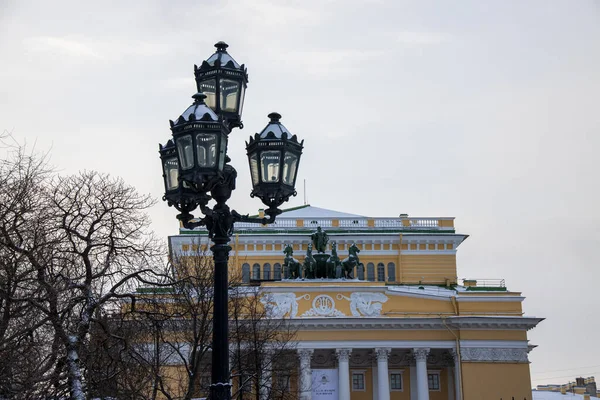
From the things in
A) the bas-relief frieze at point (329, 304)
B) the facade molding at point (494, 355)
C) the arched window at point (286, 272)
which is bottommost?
the facade molding at point (494, 355)

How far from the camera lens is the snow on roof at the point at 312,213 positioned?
6762 centimetres

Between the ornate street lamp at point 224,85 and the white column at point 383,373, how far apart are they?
139 feet

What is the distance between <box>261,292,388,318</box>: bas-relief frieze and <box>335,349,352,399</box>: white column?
7.56 feet

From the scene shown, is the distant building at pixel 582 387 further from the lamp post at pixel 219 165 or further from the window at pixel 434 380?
the lamp post at pixel 219 165

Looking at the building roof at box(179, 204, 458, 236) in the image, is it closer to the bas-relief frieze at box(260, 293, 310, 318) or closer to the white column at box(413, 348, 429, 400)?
the bas-relief frieze at box(260, 293, 310, 318)

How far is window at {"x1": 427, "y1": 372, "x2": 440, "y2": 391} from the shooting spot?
57.4 m

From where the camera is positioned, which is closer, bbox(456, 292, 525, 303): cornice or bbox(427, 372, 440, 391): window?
bbox(456, 292, 525, 303): cornice

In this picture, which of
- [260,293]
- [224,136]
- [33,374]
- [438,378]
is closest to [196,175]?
[224,136]

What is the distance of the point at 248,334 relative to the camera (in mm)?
39844

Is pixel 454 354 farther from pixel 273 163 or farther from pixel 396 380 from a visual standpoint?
pixel 273 163

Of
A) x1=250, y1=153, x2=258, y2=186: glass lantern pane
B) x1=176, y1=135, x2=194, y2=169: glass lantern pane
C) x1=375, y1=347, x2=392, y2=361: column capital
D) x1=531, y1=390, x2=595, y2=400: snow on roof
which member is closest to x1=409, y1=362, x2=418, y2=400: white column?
x1=375, y1=347, x2=392, y2=361: column capital

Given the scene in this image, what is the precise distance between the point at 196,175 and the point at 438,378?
48685mm

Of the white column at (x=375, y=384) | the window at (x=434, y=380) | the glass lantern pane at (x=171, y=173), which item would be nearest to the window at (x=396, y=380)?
the white column at (x=375, y=384)

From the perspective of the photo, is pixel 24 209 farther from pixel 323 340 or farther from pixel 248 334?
pixel 323 340
